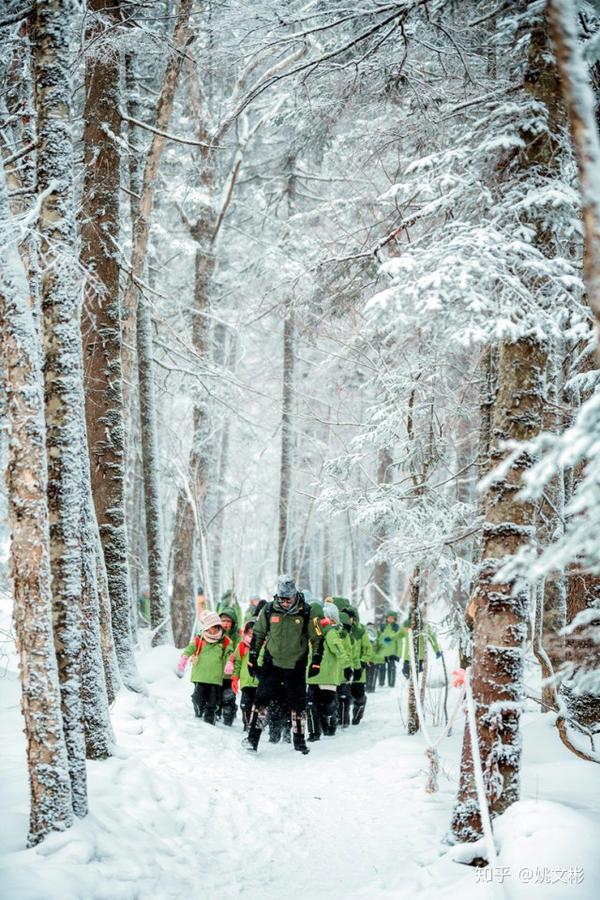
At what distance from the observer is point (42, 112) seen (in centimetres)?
434

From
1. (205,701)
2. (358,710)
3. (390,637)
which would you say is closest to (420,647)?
(358,710)

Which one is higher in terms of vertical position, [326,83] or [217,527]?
[326,83]

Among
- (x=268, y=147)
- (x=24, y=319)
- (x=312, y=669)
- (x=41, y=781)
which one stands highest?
(x=268, y=147)

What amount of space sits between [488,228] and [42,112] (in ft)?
10.7

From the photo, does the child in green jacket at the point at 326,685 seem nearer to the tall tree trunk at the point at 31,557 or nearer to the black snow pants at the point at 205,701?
the black snow pants at the point at 205,701

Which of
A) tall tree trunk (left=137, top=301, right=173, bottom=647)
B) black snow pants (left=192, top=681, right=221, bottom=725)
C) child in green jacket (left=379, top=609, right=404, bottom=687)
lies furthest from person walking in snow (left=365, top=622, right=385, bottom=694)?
black snow pants (left=192, top=681, right=221, bottom=725)

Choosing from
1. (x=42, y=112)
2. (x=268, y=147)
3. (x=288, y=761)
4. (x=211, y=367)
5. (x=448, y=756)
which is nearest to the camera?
(x=42, y=112)

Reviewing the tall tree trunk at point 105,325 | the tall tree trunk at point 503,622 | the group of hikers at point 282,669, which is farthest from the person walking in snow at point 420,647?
the tall tree trunk at point 503,622

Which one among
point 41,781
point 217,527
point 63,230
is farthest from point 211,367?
point 217,527

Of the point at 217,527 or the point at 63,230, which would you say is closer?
the point at 63,230

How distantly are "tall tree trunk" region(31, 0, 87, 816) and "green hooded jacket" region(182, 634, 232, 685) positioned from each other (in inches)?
184

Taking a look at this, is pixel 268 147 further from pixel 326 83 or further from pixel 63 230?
pixel 63 230

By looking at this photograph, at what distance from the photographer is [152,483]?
11.8 m

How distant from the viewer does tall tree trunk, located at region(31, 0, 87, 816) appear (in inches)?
168
